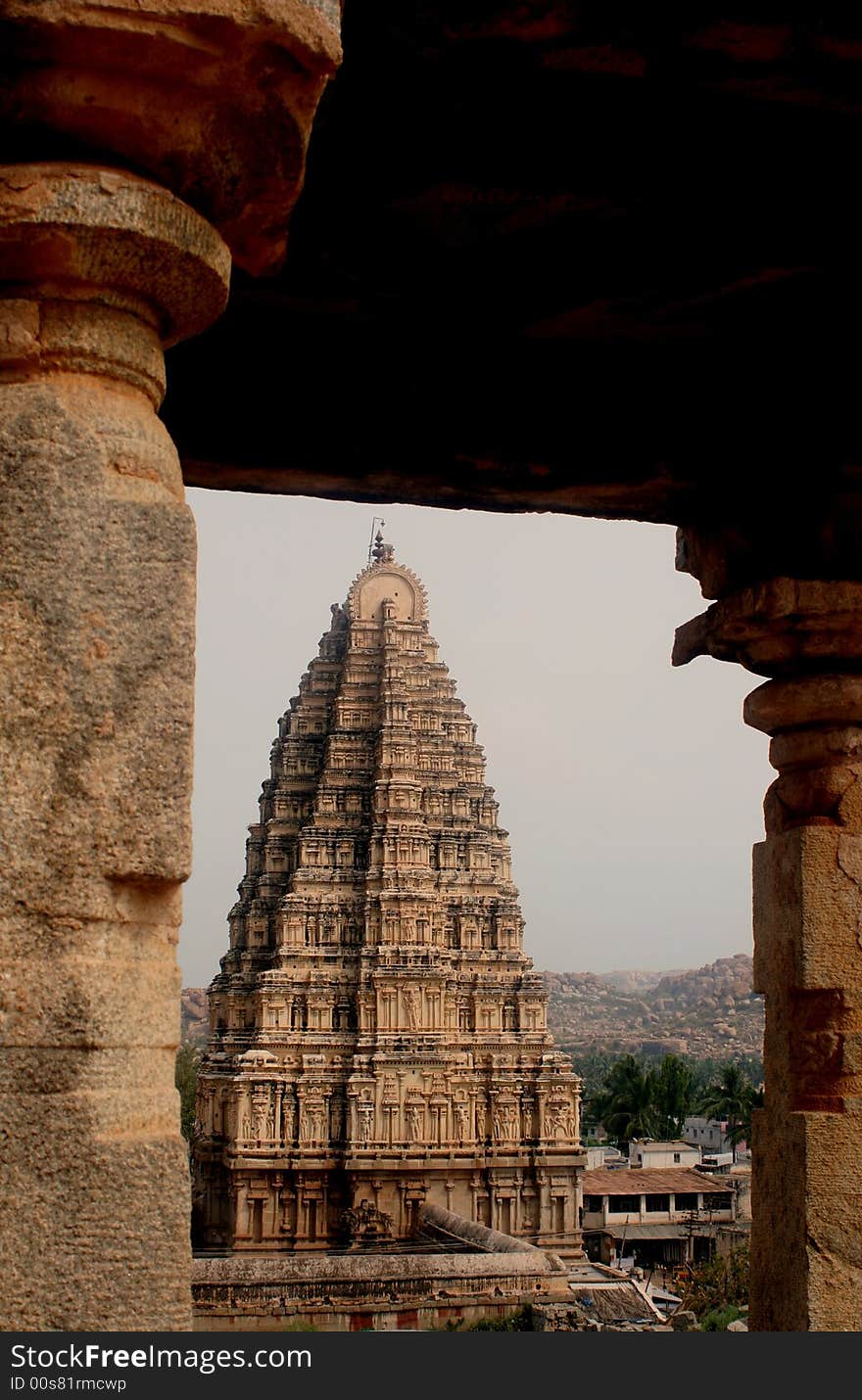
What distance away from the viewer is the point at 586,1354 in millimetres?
3781

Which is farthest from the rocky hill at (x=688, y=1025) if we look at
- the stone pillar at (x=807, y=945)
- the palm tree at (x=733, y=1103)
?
the stone pillar at (x=807, y=945)

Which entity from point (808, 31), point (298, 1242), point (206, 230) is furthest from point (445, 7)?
point (298, 1242)

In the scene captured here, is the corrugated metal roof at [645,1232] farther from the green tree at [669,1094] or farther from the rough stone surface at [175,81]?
the rough stone surface at [175,81]

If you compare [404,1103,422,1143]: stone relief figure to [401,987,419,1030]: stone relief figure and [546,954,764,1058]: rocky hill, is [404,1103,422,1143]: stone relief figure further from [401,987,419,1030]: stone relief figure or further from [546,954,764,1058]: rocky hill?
[546,954,764,1058]: rocky hill

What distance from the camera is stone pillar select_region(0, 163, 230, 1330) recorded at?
8.43ft

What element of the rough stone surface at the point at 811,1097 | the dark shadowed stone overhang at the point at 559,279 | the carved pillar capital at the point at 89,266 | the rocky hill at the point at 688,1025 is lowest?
the rocky hill at the point at 688,1025

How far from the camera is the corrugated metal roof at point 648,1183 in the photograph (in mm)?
44938

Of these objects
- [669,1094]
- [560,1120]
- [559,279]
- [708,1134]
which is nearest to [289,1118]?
[560,1120]

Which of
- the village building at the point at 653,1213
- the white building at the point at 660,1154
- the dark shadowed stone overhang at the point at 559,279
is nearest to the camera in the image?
the dark shadowed stone overhang at the point at 559,279

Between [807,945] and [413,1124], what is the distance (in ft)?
99.7

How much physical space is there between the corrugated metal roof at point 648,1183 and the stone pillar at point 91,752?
43.8 metres

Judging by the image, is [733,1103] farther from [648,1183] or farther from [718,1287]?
[718,1287]

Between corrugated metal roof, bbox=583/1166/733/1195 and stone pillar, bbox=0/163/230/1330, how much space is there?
144 ft

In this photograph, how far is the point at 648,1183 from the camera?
150ft
